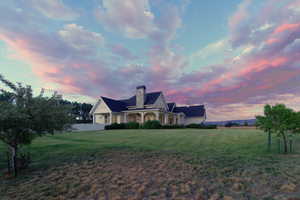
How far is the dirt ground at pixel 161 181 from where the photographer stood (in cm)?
312

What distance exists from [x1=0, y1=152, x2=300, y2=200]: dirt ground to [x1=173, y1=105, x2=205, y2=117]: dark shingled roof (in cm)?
3003

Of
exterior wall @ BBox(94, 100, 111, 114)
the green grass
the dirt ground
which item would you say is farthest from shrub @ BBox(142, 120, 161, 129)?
the dirt ground

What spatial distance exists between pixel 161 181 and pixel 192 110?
33614 millimetres

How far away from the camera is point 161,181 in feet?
12.3

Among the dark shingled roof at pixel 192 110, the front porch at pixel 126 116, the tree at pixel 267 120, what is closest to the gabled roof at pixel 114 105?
the front porch at pixel 126 116

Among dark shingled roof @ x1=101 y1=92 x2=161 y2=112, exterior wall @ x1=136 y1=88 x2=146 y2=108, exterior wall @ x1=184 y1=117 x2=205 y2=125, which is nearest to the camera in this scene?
dark shingled roof @ x1=101 y1=92 x2=161 y2=112

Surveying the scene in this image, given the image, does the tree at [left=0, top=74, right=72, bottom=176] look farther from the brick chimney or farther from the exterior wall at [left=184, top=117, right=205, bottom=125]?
the exterior wall at [left=184, top=117, right=205, bottom=125]

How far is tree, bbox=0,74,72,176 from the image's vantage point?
13.4ft

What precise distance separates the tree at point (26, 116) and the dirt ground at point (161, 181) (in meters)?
1.21

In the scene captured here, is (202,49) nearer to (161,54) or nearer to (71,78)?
(161,54)

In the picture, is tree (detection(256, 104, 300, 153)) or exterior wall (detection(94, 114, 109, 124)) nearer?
tree (detection(256, 104, 300, 153))

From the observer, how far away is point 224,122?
33500 millimetres

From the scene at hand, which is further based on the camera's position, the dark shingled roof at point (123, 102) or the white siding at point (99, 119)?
the white siding at point (99, 119)

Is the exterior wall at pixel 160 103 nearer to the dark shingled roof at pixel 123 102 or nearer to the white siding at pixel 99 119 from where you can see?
the dark shingled roof at pixel 123 102
